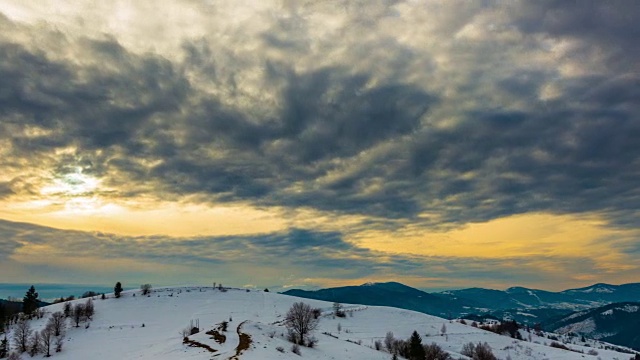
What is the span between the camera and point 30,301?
13062 centimetres

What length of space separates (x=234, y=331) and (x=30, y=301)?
82.2m

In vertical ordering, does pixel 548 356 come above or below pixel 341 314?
below

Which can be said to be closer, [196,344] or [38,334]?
[196,344]

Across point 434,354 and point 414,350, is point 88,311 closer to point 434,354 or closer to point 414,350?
point 414,350

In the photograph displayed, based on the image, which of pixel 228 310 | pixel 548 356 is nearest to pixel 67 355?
pixel 228 310

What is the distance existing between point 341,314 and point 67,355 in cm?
9075

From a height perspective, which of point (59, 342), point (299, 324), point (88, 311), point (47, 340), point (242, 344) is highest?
point (88, 311)

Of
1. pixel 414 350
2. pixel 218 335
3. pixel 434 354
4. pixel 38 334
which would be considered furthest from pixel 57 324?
pixel 434 354

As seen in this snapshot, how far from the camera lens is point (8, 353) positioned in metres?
82.7

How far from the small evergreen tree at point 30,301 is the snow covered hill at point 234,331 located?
4247mm

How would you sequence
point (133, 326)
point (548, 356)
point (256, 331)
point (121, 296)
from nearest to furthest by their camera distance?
point (256, 331) < point (133, 326) < point (548, 356) < point (121, 296)

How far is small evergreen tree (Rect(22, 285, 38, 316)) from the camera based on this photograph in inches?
5039

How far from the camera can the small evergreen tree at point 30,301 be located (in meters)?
128

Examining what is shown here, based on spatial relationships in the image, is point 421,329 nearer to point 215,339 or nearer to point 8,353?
point 215,339
